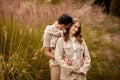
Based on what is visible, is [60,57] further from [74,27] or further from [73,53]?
[74,27]

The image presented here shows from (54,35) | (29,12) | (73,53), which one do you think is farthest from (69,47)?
(29,12)

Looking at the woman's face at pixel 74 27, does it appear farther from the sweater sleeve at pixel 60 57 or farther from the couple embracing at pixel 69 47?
the sweater sleeve at pixel 60 57

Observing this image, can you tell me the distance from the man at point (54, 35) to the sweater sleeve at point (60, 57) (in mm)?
72

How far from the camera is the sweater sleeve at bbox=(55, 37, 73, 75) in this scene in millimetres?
4973

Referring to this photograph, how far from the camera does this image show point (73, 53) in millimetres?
5004

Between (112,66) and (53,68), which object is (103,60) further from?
(53,68)

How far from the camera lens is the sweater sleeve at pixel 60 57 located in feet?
16.3

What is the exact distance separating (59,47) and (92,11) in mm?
2919

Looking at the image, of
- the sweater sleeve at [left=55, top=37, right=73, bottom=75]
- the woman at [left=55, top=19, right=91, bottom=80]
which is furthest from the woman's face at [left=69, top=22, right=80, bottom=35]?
the sweater sleeve at [left=55, top=37, right=73, bottom=75]

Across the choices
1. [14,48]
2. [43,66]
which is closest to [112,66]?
[43,66]

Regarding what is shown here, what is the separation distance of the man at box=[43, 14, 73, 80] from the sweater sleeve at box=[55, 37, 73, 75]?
0.07 m

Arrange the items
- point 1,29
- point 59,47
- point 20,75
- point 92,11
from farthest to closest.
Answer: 1. point 92,11
2. point 1,29
3. point 20,75
4. point 59,47

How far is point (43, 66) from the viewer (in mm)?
6273

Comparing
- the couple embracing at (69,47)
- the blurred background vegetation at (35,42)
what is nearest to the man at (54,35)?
the couple embracing at (69,47)
